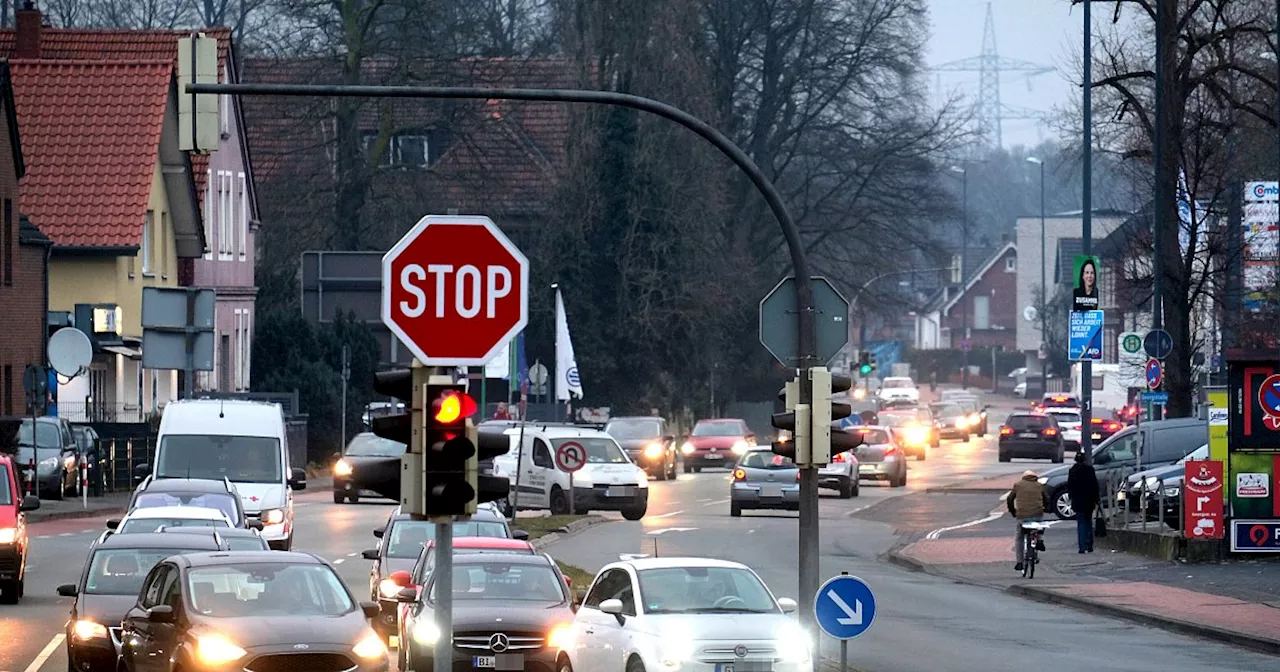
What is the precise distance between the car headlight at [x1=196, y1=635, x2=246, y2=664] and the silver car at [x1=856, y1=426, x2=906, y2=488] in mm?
41276

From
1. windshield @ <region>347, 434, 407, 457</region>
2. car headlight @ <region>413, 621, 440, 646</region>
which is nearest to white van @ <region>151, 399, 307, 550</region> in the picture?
car headlight @ <region>413, 621, 440, 646</region>

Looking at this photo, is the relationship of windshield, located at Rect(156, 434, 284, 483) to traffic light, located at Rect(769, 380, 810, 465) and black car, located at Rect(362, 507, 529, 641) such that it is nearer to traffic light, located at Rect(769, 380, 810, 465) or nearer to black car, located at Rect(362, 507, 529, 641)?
black car, located at Rect(362, 507, 529, 641)

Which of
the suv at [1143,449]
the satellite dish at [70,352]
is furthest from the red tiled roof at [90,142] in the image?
the suv at [1143,449]

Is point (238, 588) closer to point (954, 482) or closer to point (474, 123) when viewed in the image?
point (954, 482)

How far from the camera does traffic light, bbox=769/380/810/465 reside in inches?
698

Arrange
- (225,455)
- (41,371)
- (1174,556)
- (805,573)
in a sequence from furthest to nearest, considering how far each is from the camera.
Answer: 1. (41,371)
2. (1174,556)
3. (225,455)
4. (805,573)

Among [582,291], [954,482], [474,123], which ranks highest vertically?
[474,123]

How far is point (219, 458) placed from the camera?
30781 millimetres

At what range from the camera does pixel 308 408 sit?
5847 cm

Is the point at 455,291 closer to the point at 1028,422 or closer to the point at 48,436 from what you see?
the point at 48,436

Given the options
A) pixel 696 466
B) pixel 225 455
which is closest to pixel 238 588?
pixel 225 455

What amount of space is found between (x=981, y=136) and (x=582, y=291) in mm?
15484

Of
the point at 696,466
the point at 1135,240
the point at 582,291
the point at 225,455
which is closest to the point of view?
the point at 225,455

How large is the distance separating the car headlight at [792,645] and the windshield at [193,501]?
1041 centimetres
